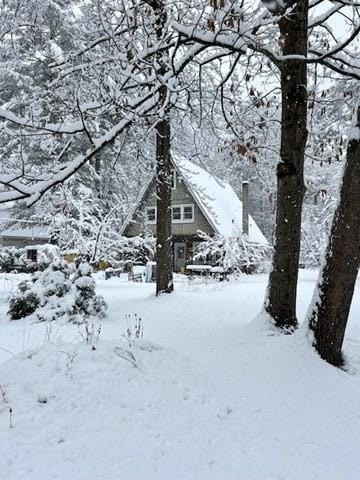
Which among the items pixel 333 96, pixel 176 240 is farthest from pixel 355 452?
pixel 176 240

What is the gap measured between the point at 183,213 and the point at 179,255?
298 cm

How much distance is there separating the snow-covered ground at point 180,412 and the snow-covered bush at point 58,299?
1940 millimetres

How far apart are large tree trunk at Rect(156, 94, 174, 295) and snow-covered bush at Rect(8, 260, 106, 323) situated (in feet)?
6.99

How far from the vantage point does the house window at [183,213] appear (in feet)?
74.0

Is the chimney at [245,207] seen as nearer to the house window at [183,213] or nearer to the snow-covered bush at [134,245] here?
the house window at [183,213]

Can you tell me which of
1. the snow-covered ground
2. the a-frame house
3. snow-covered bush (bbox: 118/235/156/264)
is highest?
the a-frame house

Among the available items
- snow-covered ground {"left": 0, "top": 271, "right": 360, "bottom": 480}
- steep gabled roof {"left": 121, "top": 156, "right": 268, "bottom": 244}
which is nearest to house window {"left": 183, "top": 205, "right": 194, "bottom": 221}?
steep gabled roof {"left": 121, "top": 156, "right": 268, "bottom": 244}

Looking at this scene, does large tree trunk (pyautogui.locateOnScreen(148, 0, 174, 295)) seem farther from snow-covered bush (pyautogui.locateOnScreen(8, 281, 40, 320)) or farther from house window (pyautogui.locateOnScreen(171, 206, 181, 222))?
house window (pyautogui.locateOnScreen(171, 206, 181, 222))

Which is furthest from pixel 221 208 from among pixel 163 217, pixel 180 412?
pixel 180 412

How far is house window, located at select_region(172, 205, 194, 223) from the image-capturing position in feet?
74.0

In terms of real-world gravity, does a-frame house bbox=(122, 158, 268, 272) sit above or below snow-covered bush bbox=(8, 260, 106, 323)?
above

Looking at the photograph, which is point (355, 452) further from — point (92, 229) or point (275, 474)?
point (92, 229)

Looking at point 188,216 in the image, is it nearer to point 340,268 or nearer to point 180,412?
point 340,268

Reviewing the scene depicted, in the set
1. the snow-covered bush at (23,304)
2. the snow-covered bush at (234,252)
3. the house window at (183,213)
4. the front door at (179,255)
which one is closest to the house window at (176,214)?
the house window at (183,213)
